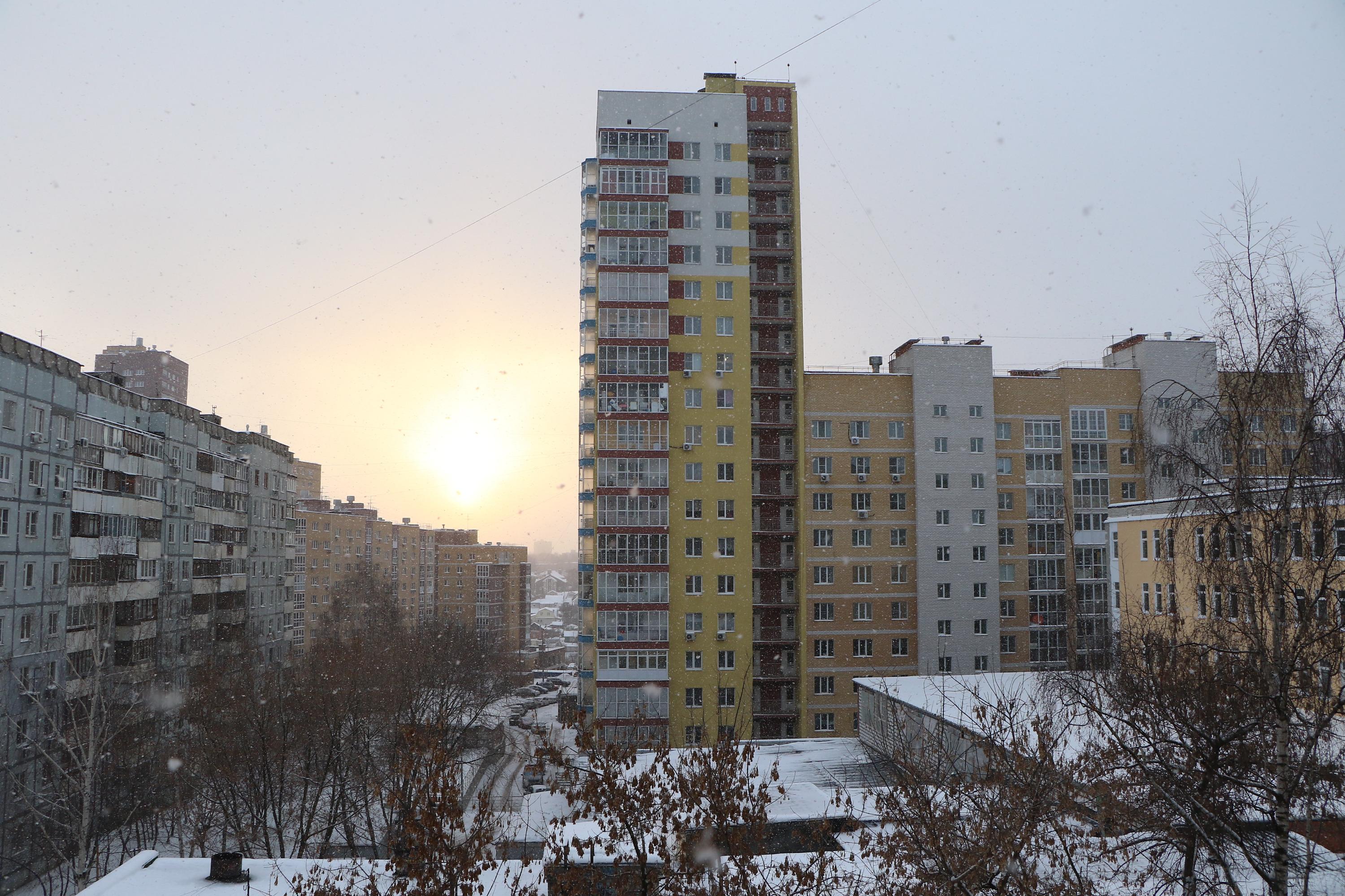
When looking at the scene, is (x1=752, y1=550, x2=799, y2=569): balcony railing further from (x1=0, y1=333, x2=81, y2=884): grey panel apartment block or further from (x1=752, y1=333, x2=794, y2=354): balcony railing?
(x1=0, y1=333, x2=81, y2=884): grey panel apartment block

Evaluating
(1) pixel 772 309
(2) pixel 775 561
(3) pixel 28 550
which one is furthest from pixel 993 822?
(1) pixel 772 309

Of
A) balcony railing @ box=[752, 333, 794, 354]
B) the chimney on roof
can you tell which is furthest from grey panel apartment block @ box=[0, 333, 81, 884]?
balcony railing @ box=[752, 333, 794, 354]

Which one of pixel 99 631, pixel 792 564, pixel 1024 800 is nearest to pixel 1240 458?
pixel 1024 800

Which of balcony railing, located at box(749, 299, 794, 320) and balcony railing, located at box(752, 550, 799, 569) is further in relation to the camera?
balcony railing, located at box(749, 299, 794, 320)

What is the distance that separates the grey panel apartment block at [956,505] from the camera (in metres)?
43.3

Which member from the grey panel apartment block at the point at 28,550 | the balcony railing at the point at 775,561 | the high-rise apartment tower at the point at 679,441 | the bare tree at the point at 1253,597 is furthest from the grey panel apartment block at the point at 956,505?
the grey panel apartment block at the point at 28,550

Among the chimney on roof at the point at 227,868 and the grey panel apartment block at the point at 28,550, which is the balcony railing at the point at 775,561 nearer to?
the grey panel apartment block at the point at 28,550

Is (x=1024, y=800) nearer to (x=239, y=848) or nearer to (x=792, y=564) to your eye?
(x=239, y=848)

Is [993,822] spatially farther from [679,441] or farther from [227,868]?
[679,441]

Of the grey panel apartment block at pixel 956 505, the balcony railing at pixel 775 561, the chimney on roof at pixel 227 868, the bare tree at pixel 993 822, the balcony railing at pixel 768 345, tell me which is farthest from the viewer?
the balcony railing at pixel 768 345

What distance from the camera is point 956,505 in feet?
146

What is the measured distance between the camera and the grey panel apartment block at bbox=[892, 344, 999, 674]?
43312mm

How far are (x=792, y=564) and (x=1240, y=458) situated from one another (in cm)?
3393

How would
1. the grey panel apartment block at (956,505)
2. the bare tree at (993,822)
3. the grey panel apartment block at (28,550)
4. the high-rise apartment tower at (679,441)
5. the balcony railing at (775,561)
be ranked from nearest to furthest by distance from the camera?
the bare tree at (993,822) < the grey panel apartment block at (28,550) < the high-rise apartment tower at (679,441) < the grey panel apartment block at (956,505) < the balcony railing at (775,561)
